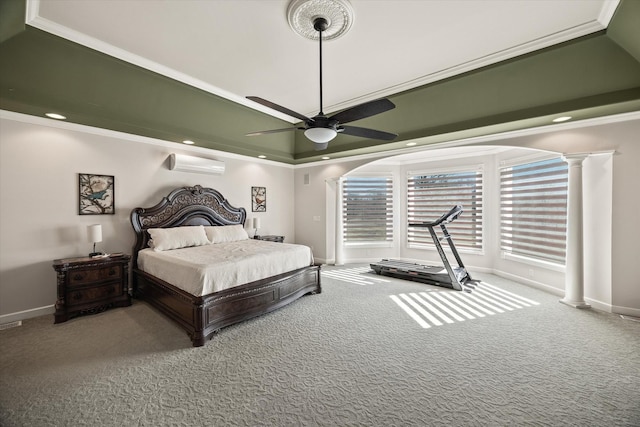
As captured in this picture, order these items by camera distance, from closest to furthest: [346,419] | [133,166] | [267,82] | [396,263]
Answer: [346,419], [267,82], [133,166], [396,263]

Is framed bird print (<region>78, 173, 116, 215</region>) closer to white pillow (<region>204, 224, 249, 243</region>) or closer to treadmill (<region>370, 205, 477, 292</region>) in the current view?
white pillow (<region>204, 224, 249, 243</region>)

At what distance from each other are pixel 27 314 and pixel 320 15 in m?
5.15

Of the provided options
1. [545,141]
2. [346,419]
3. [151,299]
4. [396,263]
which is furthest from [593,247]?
[151,299]

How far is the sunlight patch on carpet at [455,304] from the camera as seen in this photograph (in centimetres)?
331

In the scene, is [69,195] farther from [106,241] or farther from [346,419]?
[346,419]

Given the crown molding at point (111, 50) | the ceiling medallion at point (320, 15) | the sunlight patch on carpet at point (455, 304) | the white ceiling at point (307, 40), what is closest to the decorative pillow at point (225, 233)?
the crown molding at point (111, 50)

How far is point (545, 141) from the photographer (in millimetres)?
3859

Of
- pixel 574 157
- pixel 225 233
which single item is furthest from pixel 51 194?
pixel 574 157

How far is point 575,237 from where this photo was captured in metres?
3.63

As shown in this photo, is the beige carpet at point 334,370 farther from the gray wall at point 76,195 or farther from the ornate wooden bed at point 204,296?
the gray wall at point 76,195

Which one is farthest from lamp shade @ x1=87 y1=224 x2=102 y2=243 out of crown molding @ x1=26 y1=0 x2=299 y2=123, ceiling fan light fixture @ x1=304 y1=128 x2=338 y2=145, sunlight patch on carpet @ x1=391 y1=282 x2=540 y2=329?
sunlight patch on carpet @ x1=391 y1=282 x2=540 y2=329

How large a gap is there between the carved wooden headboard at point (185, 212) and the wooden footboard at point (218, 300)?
76 cm

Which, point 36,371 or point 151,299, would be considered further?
point 151,299

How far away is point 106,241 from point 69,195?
0.82m
